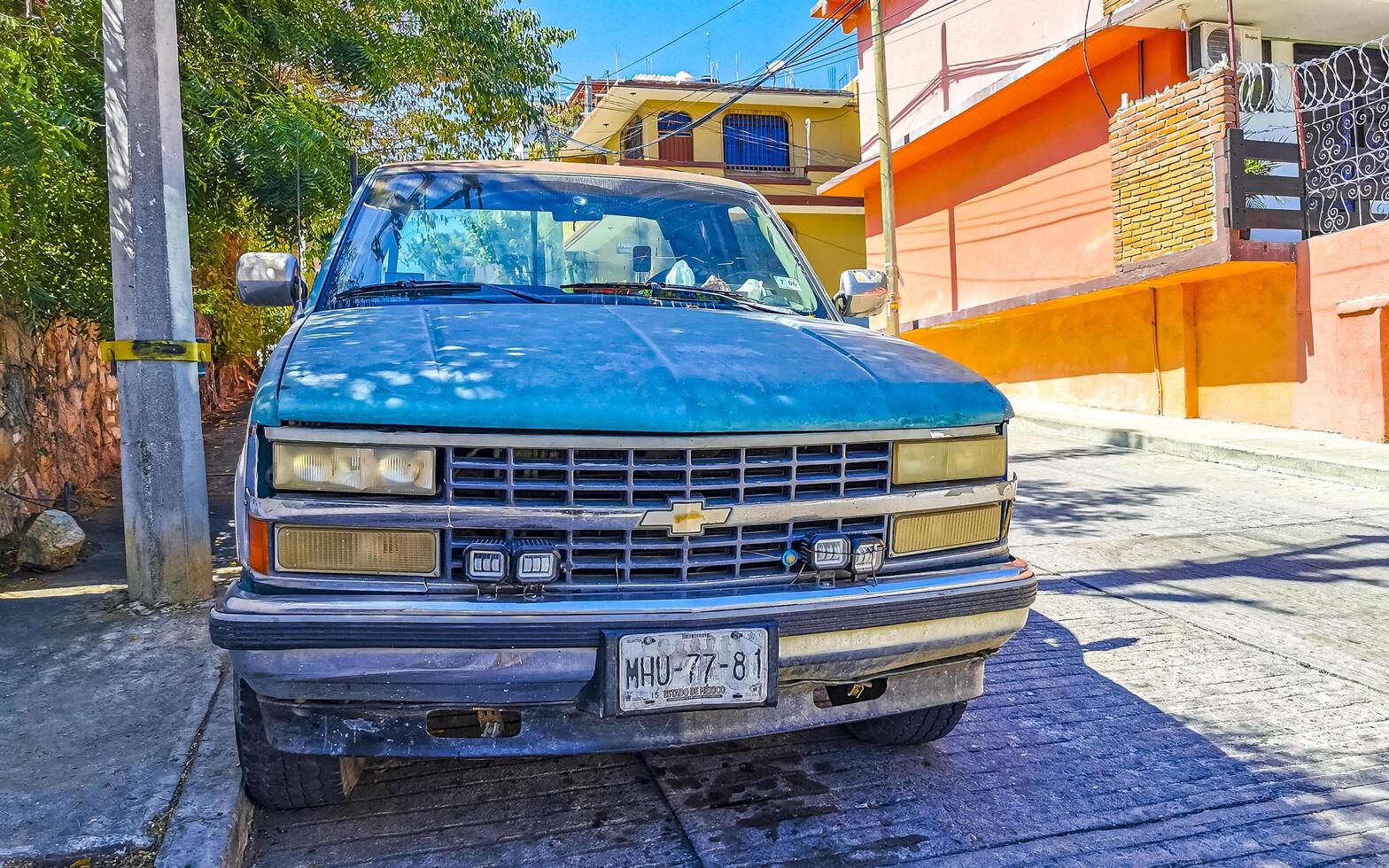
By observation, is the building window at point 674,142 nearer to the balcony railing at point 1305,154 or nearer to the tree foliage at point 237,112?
the tree foliage at point 237,112

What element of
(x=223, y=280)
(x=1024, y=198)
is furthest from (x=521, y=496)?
(x=1024, y=198)

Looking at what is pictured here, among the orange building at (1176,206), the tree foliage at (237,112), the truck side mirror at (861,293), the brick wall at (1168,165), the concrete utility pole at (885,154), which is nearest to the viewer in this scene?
the truck side mirror at (861,293)

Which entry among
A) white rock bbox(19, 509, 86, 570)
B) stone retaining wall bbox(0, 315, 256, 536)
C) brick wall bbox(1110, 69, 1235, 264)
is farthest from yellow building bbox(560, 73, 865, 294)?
white rock bbox(19, 509, 86, 570)

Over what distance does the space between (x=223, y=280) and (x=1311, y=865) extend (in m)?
9.26

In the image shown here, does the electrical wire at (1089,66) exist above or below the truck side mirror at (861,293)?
above

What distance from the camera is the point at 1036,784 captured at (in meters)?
2.92

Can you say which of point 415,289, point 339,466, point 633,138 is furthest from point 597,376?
point 633,138

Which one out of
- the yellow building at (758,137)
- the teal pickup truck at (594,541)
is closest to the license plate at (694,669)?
the teal pickup truck at (594,541)

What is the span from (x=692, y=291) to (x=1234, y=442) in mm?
7986

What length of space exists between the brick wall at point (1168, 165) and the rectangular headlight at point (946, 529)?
30.2 feet

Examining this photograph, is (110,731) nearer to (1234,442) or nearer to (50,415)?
(50,415)

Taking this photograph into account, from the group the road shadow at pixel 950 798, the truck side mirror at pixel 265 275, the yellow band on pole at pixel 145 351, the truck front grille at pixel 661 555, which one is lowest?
the road shadow at pixel 950 798

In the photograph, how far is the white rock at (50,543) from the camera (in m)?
5.02

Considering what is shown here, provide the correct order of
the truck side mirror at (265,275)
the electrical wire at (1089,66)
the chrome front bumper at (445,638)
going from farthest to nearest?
1. the electrical wire at (1089,66)
2. the truck side mirror at (265,275)
3. the chrome front bumper at (445,638)
